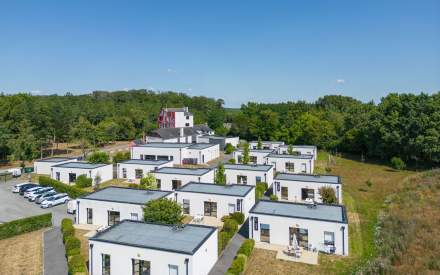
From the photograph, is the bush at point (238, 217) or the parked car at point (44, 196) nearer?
the bush at point (238, 217)

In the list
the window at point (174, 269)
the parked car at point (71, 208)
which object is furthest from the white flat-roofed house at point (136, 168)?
the window at point (174, 269)

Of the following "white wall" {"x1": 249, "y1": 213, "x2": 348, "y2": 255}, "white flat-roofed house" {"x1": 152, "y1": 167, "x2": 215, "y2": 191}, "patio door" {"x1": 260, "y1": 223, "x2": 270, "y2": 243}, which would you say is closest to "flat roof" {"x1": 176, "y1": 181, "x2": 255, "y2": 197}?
"white flat-roofed house" {"x1": 152, "y1": 167, "x2": 215, "y2": 191}

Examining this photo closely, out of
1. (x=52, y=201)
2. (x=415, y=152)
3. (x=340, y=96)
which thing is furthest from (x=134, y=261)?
(x=340, y=96)

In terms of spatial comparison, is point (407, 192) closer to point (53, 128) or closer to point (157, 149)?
point (157, 149)

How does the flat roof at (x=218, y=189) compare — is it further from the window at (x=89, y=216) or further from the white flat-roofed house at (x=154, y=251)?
the white flat-roofed house at (x=154, y=251)

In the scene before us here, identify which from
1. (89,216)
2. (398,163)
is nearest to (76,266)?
(89,216)

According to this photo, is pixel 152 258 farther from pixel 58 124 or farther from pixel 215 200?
pixel 58 124
